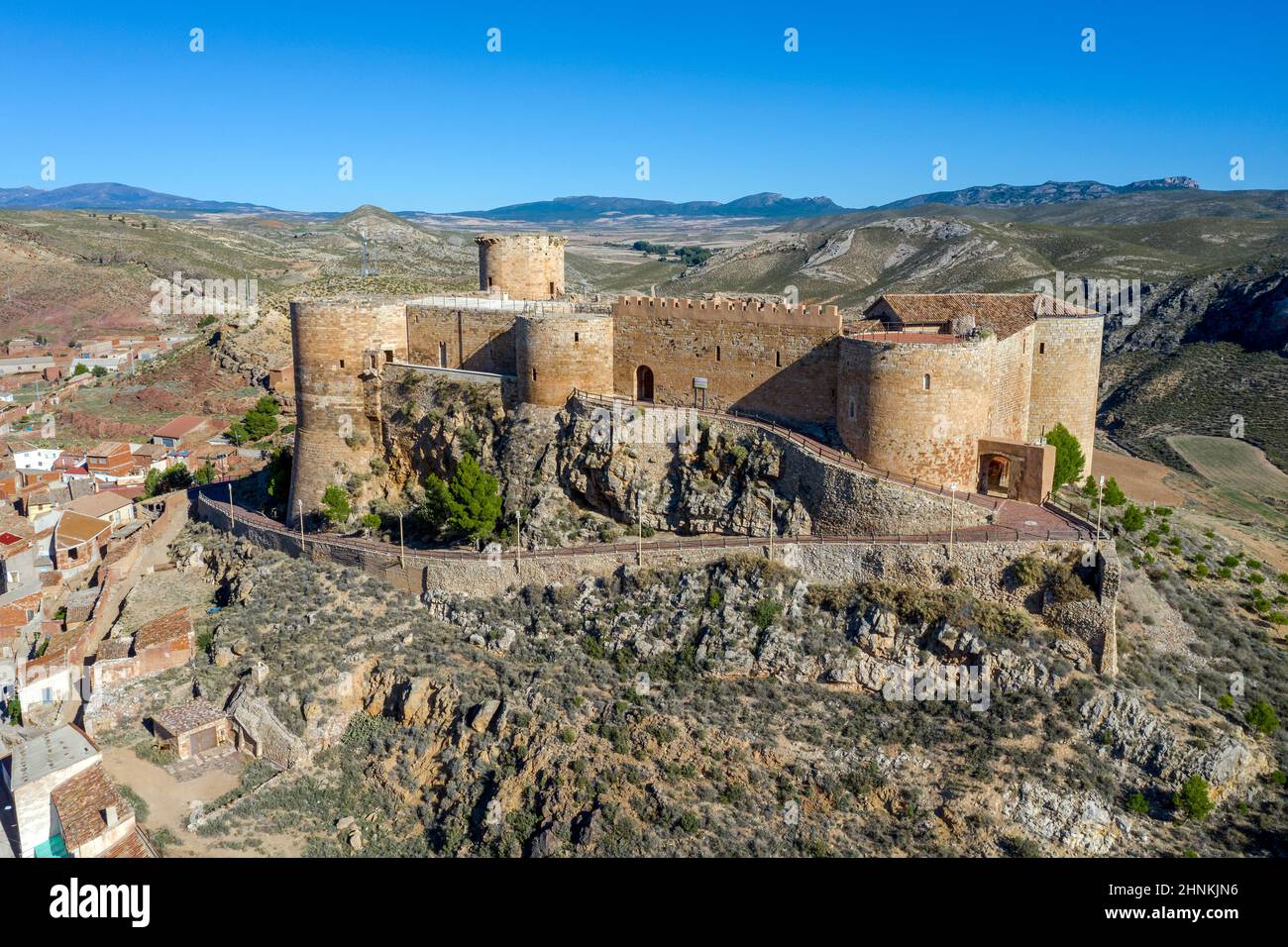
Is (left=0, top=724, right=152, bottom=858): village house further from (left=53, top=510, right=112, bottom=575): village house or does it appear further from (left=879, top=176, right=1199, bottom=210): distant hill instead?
(left=879, top=176, right=1199, bottom=210): distant hill

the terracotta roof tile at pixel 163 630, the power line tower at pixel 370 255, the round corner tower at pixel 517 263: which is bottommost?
the terracotta roof tile at pixel 163 630

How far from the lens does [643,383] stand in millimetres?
27766

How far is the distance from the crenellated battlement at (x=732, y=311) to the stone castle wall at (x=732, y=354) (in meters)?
0.03

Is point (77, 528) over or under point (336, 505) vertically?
under

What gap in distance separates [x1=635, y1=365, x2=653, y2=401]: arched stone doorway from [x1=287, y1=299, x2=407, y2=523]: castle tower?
7.82 metres

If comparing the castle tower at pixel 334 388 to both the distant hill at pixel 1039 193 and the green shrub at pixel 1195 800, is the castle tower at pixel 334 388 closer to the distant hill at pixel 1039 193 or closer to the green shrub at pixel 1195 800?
the green shrub at pixel 1195 800

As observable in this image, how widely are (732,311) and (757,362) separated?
1.51m

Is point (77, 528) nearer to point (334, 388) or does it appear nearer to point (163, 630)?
point (163, 630)

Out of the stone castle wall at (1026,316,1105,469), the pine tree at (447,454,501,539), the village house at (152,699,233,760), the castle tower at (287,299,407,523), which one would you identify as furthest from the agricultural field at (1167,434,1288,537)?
the village house at (152,699,233,760)

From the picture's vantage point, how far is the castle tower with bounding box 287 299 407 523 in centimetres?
2859

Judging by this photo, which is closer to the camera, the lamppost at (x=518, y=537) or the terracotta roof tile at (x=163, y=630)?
the lamppost at (x=518, y=537)

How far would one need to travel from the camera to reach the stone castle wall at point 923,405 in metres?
21.3

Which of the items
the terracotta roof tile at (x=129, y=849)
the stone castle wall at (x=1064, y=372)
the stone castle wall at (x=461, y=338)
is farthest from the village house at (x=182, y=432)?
the stone castle wall at (x=1064, y=372)

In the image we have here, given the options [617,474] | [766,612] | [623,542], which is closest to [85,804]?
[623,542]
